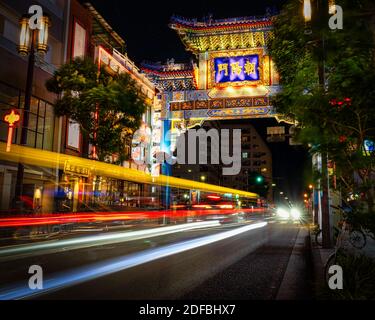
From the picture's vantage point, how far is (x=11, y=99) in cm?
2289

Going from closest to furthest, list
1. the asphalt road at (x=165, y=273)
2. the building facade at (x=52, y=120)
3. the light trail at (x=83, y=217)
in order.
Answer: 1. the asphalt road at (x=165, y=273)
2. the light trail at (x=83, y=217)
3. the building facade at (x=52, y=120)

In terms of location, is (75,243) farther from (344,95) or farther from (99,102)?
(344,95)

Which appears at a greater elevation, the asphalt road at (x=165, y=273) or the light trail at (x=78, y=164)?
the light trail at (x=78, y=164)

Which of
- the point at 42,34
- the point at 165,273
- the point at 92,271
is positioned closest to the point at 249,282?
the point at 165,273

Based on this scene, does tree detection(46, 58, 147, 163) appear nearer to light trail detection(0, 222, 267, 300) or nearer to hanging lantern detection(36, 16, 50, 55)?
hanging lantern detection(36, 16, 50, 55)

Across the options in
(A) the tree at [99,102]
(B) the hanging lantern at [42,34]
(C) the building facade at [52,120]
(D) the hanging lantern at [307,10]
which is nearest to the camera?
(D) the hanging lantern at [307,10]

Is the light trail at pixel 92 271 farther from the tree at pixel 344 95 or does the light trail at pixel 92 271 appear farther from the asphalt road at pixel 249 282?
the tree at pixel 344 95

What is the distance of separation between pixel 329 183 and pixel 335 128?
91 cm

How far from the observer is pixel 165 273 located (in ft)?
28.3

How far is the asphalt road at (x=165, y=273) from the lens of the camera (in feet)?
22.0

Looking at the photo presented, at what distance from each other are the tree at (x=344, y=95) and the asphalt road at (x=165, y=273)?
2857mm

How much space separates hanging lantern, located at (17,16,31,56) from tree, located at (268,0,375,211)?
1755 centimetres

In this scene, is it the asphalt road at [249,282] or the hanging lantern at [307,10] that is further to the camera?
the asphalt road at [249,282]

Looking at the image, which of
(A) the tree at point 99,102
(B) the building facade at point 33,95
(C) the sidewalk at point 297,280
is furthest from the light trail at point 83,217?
(C) the sidewalk at point 297,280
